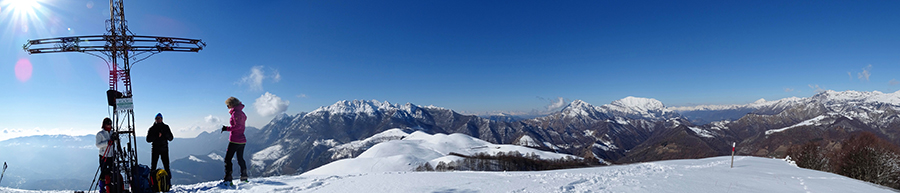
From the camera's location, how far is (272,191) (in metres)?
9.81

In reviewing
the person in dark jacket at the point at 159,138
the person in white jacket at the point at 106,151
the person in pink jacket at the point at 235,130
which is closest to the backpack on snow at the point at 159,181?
the person in dark jacket at the point at 159,138

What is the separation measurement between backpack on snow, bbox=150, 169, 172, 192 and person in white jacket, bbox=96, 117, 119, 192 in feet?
3.94

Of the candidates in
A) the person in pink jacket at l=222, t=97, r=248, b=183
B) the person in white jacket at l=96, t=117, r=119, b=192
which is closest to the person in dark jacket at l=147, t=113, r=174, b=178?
the person in white jacket at l=96, t=117, r=119, b=192

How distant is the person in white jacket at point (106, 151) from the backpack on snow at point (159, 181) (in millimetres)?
1201

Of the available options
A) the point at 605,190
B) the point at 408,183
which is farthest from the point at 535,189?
the point at 408,183

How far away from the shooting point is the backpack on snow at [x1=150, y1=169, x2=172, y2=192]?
1009cm

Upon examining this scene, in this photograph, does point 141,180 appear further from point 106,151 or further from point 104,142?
point 104,142

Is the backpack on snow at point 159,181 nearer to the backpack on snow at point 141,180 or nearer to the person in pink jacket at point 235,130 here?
the backpack on snow at point 141,180

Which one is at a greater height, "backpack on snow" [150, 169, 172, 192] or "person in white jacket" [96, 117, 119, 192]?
"person in white jacket" [96, 117, 119, 192]

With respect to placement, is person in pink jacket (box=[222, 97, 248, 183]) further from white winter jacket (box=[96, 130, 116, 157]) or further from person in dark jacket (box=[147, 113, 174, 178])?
white winter jacket (box=[96, 130, 116, 157])

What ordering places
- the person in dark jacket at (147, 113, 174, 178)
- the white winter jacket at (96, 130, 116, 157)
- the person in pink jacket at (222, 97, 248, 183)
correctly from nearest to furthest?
the white winter jacket at (96, 130, 116, 157), the person in pink jacket at (222, 97, 248, 183), the person in dark jacket at (147, 113, 174, 178)

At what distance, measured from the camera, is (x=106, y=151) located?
402 inches

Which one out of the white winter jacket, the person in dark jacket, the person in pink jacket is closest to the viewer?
the white winter jacket

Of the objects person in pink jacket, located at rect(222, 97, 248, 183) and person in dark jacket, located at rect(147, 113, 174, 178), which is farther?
person in dark jacket, located at rect(147, 113, 174, 178)
